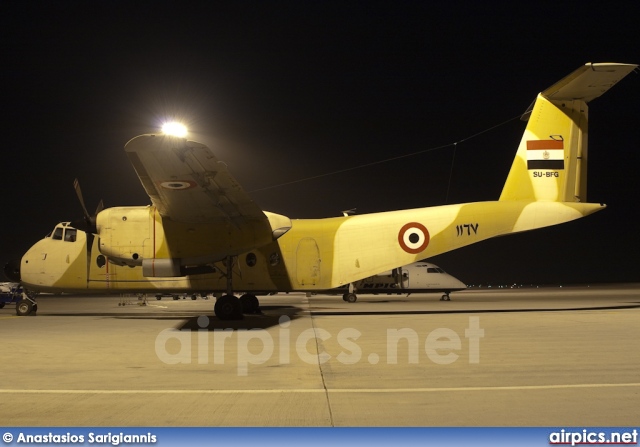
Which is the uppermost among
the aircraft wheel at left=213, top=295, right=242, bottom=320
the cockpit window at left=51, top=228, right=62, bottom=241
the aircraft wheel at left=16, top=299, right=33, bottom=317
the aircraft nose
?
the cockpit window at left=51, top=228, right=62, bottom=241

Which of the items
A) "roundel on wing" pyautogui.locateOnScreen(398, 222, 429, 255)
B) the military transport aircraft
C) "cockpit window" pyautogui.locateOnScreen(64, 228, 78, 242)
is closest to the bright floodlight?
the military transport aircraft

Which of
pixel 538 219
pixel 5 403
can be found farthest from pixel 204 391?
pixel 538 219

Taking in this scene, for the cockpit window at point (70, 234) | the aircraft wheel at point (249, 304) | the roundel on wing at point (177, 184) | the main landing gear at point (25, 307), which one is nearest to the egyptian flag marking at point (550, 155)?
the aircraft wheel at point (249, 304)

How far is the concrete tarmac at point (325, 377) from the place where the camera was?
555 cm

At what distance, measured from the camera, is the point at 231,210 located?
1570 centimetres

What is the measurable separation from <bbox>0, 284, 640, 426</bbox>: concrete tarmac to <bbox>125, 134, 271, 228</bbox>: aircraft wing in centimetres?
339

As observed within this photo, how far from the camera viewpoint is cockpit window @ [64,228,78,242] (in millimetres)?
19094

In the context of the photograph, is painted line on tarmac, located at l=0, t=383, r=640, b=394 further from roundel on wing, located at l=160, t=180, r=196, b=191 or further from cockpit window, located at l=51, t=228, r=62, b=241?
cockpit window, located at l=51, t=228, r=62, b=241

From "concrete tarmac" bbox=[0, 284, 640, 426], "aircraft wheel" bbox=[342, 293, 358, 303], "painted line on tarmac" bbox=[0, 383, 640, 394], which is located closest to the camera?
"concrete tarmac" bbox=[0, 284, 640, 426]

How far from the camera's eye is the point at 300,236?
18.3 metres

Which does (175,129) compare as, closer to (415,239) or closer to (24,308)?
(415,239)

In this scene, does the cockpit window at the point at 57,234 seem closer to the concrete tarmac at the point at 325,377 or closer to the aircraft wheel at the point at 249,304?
the concrete tarmac at the point at 325,377

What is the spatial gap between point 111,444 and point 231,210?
37.7 feet

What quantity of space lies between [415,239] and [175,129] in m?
8.68
